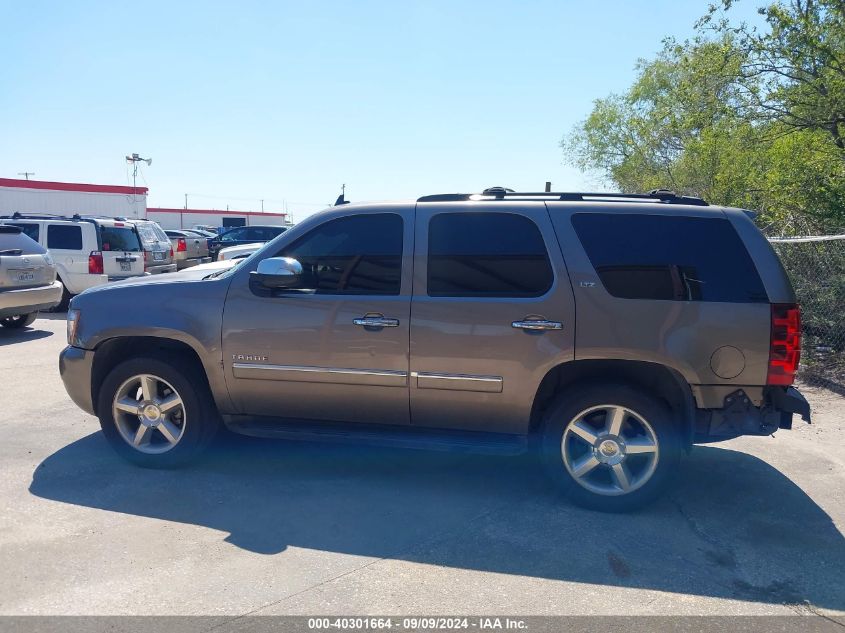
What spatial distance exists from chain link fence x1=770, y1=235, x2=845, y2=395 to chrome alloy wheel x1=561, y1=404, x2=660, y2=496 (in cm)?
473

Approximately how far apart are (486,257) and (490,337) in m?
0.55

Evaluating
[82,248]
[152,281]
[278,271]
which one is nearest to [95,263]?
[82,248]

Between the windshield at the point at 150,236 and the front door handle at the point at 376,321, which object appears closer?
the front door handle at the point at 376,321

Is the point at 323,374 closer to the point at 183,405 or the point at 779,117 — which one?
the point at 183,405

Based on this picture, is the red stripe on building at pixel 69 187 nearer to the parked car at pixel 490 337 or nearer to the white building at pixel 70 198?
the white building at pixel 70 198

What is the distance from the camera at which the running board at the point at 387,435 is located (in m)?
4.37

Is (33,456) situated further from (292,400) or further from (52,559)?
(292,400)

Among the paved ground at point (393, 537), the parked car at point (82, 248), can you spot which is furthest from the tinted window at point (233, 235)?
the paved ground at point (393, 537)

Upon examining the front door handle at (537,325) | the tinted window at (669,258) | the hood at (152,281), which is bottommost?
the front door handle at (537,325)

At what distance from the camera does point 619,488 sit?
4.30 metres

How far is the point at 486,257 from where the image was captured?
14.7 ft

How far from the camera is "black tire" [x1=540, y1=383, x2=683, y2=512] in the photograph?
4.20m

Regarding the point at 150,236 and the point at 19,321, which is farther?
the point at 150,236

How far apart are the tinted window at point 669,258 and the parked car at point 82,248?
37.0 feet
